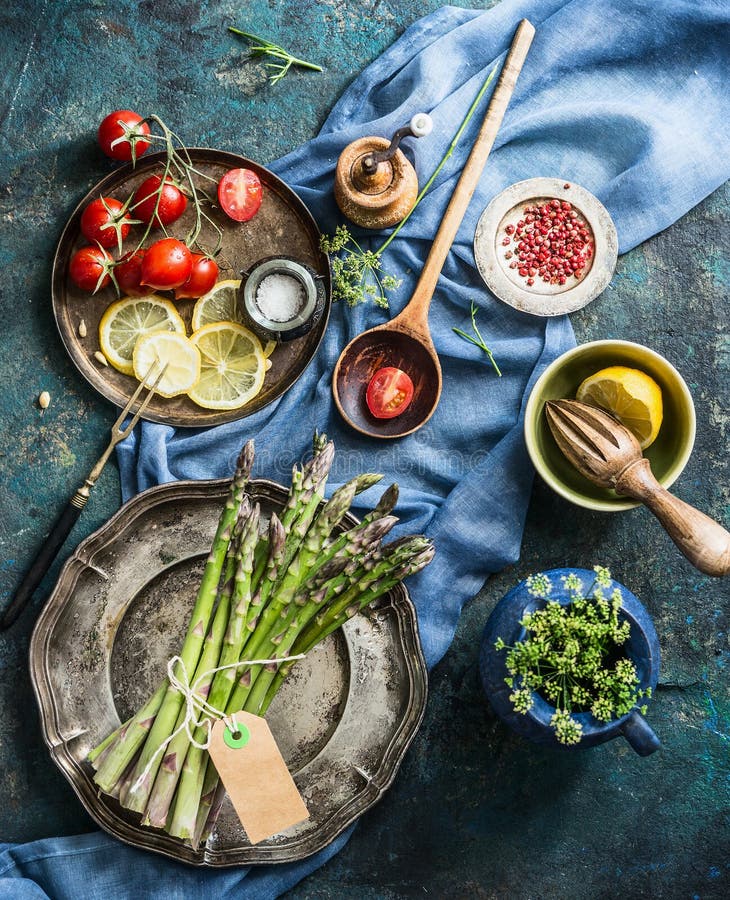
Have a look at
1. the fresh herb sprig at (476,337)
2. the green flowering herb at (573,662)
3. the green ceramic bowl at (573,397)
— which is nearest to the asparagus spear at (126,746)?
the green flowering herb at (573,662)

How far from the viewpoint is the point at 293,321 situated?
9.47 ft

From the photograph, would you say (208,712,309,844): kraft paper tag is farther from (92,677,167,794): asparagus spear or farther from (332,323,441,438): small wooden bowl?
(332,323,441,438): small wooden bowl

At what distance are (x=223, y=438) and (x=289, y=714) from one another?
38.7 inches

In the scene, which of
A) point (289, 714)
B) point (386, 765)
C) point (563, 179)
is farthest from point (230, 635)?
point (563, 179)

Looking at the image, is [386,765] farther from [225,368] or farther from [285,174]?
[285,174]

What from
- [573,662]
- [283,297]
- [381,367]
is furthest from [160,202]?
[573,662]

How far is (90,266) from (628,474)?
6.28 feet

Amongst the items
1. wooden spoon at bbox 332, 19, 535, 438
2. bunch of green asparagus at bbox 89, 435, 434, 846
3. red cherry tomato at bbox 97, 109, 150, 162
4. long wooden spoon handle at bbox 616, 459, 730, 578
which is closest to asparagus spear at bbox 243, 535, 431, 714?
bunch of green asparagus at bbox 89, 435, 434, 846

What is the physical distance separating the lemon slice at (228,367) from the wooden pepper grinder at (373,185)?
0.58m

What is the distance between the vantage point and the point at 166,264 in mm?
2770

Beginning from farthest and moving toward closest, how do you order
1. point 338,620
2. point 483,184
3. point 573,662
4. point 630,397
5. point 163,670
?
point 483,184 → point 163,670 → point 630,397 → point 338,620 → point 573,662

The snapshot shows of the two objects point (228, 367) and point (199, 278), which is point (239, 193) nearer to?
point (199, 278)

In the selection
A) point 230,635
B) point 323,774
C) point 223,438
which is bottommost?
point 323,774

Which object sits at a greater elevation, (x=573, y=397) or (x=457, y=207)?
(x=457, y=207)
